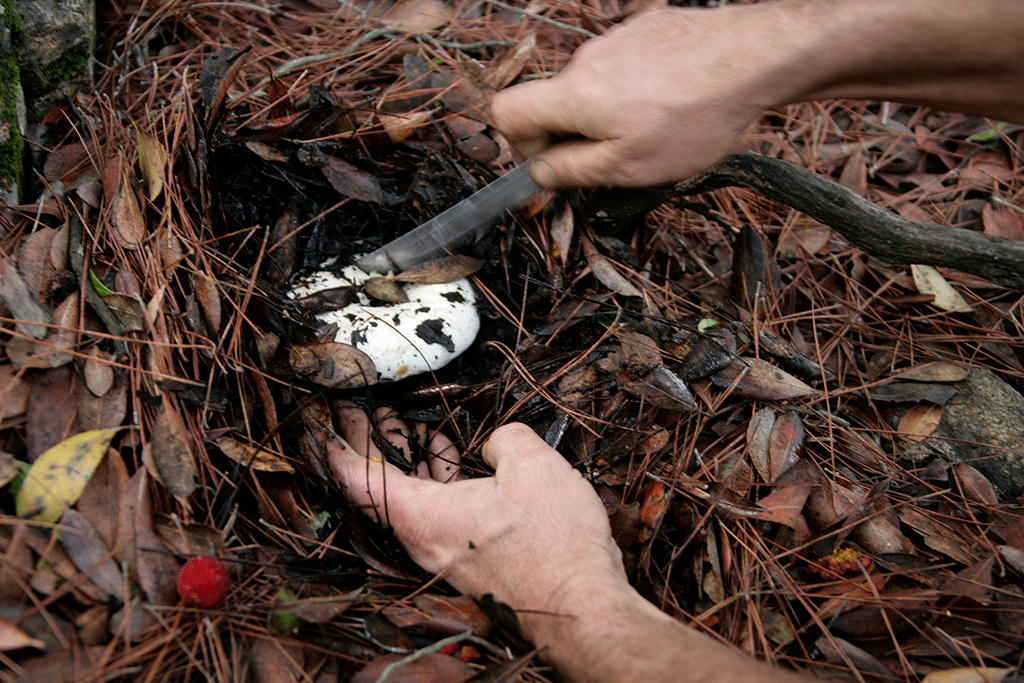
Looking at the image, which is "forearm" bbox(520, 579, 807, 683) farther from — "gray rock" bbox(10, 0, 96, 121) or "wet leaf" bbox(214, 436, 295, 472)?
"gray rock" bbox(10, 0, 96, 121)

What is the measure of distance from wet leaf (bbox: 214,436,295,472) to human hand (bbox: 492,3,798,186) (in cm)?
112

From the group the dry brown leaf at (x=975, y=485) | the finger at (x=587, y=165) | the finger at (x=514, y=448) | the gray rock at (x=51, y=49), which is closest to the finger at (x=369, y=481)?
the finger at (x=514, y=448)

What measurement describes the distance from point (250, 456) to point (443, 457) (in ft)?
1.79

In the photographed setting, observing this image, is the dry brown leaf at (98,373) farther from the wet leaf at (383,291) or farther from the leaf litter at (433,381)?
the wet leaf at (383,291)

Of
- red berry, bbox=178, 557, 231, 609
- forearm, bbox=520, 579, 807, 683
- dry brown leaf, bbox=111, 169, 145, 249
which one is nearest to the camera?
forearm, bbox=520, 579, 807, 683

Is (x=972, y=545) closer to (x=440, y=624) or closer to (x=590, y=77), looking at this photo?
(x=440, y=624)

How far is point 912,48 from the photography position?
4.35 ft

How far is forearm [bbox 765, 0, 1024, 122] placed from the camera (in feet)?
4.22

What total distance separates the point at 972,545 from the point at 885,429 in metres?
0.42

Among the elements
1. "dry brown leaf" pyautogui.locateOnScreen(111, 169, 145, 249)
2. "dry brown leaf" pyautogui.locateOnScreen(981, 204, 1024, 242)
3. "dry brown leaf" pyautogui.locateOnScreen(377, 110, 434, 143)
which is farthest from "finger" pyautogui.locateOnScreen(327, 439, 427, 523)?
"dry brown leaf" pyautogui.locateOnScreen(981, 204, 1024, 242)

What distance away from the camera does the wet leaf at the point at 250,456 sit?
Result: 4.76 feet

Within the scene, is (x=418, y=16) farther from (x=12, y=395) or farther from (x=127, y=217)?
(x=12, y=395)

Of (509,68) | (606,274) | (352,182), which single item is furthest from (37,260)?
(509,68)

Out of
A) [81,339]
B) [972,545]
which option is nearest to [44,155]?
[81,339]
